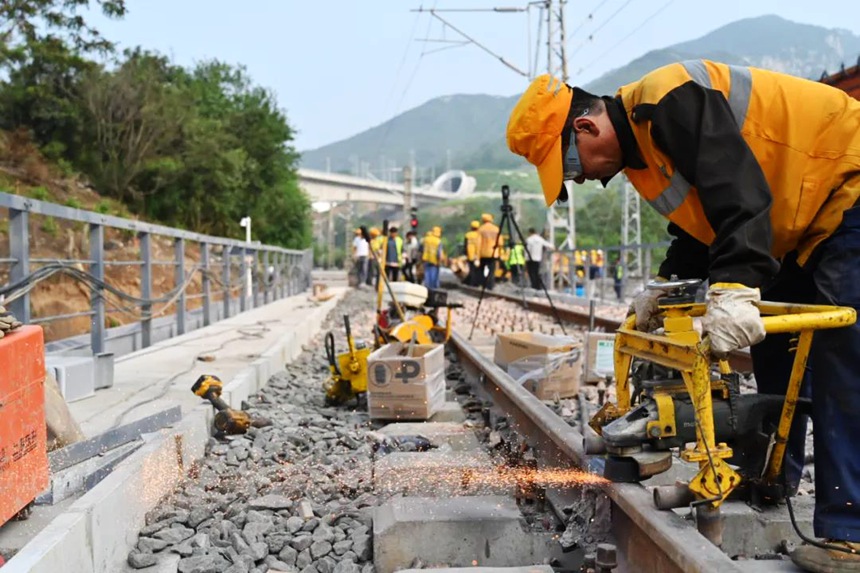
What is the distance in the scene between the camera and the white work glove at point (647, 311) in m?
2.88

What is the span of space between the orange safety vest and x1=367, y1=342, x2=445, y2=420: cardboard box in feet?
9.22

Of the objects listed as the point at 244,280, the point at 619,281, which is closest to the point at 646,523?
the point at 244,280

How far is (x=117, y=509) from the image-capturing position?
286 cm


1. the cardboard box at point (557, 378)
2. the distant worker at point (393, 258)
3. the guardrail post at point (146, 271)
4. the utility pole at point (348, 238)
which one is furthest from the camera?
the utility pole at point (348, 238)

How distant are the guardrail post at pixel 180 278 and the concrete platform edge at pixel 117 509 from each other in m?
4.83

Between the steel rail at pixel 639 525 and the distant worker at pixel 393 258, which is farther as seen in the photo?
the distant worker at pixel 393 258

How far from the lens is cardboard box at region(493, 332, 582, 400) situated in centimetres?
572

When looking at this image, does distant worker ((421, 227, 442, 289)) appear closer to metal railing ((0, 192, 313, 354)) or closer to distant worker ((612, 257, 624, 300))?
metal railing ((0, 192, 313, 354))

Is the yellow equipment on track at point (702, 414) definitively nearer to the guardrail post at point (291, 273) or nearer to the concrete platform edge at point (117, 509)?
the concrete platform edge at point (117, 509)

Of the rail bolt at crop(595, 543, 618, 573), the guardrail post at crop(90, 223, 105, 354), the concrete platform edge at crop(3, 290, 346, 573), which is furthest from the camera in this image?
the guardrail post at crop(90, 223, 105, 354)

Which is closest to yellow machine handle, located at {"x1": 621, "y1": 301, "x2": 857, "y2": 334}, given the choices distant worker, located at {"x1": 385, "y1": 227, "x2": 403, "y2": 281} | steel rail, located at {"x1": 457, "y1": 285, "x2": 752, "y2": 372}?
steel rail, located at {"x1": 457, "y1": 285, "x2": 752, "y2": 372}

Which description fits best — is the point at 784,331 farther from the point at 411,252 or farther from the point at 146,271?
the point at 411,252

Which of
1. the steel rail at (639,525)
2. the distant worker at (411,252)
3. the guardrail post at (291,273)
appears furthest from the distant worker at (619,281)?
the steel rail at (639,525)

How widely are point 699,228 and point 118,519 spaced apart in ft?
7.38
